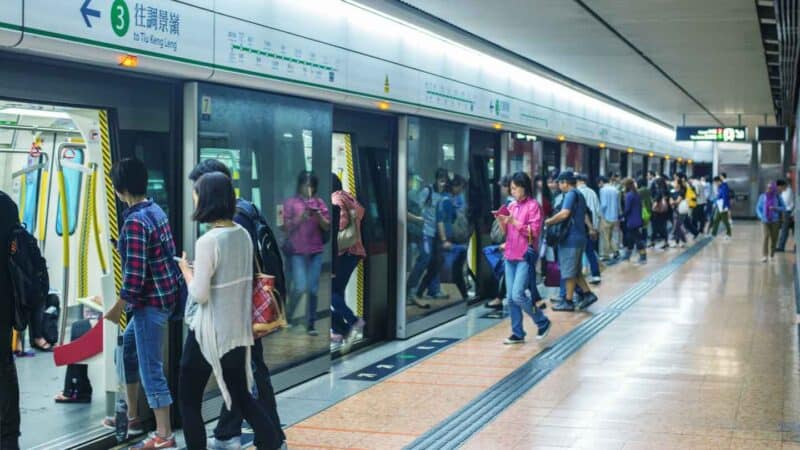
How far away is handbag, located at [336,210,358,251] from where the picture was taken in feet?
29.6

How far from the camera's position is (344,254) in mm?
9180

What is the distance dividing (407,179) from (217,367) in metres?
5.00

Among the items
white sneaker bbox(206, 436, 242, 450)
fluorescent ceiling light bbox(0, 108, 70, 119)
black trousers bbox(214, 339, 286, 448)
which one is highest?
fluorescent ceiling light bbox(0, 108, 70, 119)

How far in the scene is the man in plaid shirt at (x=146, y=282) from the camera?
216 inches

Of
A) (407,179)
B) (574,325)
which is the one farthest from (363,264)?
(574,325)

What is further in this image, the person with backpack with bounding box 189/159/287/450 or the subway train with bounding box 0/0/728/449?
the subway train with bounding box 0/0/728/449

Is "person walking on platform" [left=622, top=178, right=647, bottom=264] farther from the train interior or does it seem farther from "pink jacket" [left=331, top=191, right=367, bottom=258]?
the train interior

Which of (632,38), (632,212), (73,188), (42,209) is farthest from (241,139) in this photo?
(632,212)

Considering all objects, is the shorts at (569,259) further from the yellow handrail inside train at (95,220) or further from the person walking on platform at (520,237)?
the yellow handrail inside train at (95,220)

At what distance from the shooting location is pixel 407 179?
980 centimetres

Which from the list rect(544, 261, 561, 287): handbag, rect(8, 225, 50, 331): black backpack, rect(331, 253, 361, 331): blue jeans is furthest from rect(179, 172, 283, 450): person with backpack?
rect(544, 261, 561, 287): handbag

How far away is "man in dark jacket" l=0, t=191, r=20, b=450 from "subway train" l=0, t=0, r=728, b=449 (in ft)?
1.33

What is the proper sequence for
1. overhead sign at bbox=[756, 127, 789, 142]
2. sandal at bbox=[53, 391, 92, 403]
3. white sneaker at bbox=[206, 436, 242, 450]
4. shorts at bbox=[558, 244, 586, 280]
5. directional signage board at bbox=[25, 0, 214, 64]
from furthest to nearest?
overhead sign at bbox=[756, 127, 789, 142]
shorts at bbox=[558, 244, 586, 280]
sandal at bbox=[53, 391, 92, 403]
white sneaker at bbox=[206, 436, 242, 450]
directional signage board at bbox=[25, 0, 214, 64]

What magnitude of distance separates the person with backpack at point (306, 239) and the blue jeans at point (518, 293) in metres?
1.92
